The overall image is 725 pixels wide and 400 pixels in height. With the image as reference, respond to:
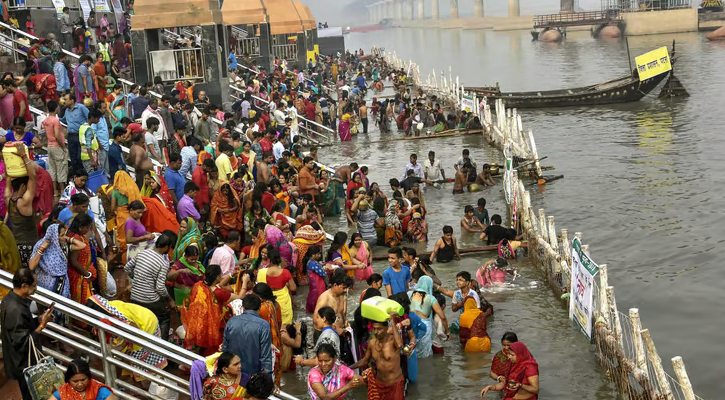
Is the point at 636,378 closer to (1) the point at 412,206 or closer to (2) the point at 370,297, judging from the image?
(2) the point at 370,297

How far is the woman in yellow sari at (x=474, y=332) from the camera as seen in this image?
9797 millimetres

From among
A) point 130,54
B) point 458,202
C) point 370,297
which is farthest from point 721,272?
point 130,54

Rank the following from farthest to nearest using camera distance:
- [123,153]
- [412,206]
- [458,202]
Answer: [458,202]
[412,206]
[123,153]

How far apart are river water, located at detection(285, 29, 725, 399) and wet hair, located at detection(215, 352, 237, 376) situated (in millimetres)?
2302

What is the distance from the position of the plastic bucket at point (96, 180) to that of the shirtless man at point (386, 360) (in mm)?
4936

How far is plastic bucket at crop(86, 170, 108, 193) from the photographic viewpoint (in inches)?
424

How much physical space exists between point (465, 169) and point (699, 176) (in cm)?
776

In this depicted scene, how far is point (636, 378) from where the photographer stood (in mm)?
8211

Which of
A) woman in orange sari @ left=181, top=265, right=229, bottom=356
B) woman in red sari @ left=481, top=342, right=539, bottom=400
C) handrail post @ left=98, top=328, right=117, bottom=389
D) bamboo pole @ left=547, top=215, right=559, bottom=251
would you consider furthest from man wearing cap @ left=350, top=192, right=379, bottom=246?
handrail post @ left=98, top=328, right=117, bottom=389

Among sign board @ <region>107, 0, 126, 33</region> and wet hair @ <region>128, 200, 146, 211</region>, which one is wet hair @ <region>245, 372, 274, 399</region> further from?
sign board @ <region>107, 0, 126, 33</region>

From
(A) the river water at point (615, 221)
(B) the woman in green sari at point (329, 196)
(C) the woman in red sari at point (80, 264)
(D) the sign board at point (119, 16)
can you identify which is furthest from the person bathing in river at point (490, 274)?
(D) the sign board at point (119, 16)

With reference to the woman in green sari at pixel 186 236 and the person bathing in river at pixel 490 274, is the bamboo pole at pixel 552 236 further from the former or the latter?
the woman in green sari at pixel 186 236

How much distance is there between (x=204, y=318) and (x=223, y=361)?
142 centimetres

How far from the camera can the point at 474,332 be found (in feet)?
32.2
